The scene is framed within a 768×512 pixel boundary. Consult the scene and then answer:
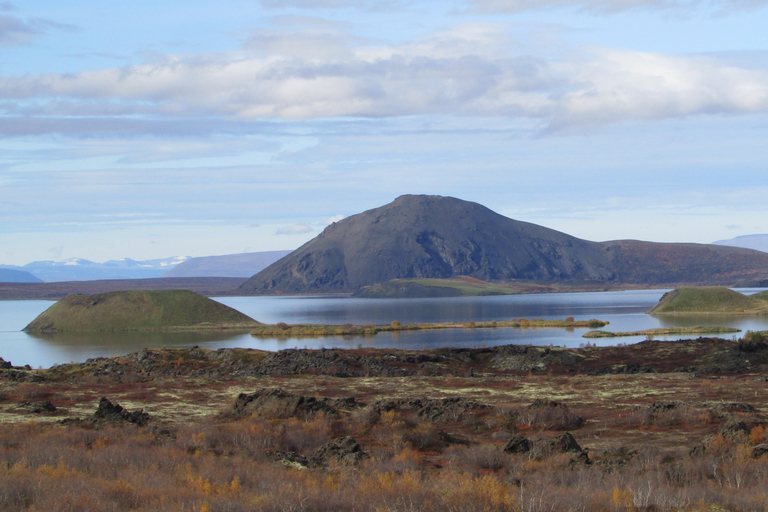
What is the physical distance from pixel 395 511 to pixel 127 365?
124 feet

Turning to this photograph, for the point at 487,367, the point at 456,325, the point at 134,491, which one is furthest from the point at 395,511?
the point at 456,325

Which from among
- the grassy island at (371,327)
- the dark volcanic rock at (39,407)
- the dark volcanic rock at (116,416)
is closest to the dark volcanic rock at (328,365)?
the dark volcanic rock at (39,407)

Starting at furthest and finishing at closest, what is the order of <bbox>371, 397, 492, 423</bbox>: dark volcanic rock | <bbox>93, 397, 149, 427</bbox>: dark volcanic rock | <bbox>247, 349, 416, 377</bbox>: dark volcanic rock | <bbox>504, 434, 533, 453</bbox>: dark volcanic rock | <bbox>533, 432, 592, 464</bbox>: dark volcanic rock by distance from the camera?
<bbox>247, 349, 416, 377</bbox>: dark volcanic rock → <bbox>371, 397, 492, 423</bbox>: dark volcanic rock → <bbox>93, 397, 149, 427</bbox>: dark volcanic rock → <bbox>504, 434, 533, 453</bbox>: dark volcanic rock → <bbox>533, 432, 592, 464</bbox>: dark volcanic rock

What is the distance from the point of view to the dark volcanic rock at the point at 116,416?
2134 cm

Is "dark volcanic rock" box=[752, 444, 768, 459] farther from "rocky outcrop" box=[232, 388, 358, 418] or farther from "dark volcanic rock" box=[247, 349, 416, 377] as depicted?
"dark volcanic rock" box=[247, 349, 416, 377]

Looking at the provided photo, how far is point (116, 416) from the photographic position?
2158 cm

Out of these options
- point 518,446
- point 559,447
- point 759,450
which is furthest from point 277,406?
point 759,450

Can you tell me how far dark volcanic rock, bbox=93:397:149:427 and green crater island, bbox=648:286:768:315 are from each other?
97507mm

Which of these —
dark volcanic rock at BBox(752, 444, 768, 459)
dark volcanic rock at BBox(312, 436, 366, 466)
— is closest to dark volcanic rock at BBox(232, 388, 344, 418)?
dark volcanic rock at BBox(312, 436, 366, 466)

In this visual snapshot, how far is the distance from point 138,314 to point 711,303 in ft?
276

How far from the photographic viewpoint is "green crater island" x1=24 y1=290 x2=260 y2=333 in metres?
94.6

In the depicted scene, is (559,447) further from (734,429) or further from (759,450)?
(734,429)

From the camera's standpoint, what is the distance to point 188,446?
17.8 m

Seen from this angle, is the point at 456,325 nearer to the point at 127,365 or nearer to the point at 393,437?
the point at 127,365
